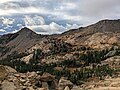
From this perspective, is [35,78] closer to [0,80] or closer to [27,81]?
[27,81]

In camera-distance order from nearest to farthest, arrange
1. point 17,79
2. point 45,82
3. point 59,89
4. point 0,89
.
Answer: point 0,89, point 17,79, point 45,82, point 59,89

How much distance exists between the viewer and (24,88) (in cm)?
12325

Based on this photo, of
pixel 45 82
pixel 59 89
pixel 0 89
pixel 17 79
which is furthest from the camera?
pixel 59 89

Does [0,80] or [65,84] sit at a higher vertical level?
[0,80]

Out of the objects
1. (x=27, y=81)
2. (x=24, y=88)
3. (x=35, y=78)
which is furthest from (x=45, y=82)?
(x=24, y=88)

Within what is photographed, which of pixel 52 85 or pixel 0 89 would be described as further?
pixel 52 85

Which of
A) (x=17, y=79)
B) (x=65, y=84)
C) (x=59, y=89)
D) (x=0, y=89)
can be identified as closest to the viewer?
(x=0, y=89)

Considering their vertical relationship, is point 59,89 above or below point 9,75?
below

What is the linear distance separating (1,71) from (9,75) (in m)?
3.71

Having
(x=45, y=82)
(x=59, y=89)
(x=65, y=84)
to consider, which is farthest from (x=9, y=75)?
(x=65, y=84)

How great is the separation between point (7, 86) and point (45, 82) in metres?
32.4

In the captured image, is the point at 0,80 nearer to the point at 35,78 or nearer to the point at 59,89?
the point at 35,78

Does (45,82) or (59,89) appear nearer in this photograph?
(45,82)

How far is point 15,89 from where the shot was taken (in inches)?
4724
